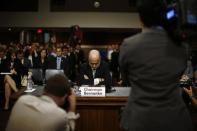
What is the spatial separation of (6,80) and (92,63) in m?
3.03

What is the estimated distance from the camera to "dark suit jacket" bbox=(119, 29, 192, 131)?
183 centimetres

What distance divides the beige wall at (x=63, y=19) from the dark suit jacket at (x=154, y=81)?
1217cm

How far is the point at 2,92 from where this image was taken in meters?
8.09

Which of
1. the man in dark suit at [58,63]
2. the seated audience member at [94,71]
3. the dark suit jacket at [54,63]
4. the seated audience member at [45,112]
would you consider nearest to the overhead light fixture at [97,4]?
the man in dark suit at [58,63]

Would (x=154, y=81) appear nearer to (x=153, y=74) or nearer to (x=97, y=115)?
(x=153, y=74)

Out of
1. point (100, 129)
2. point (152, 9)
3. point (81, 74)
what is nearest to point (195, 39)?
point (152, 9)

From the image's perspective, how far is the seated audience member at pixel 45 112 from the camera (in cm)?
185

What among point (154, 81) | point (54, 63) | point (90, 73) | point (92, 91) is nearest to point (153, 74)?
point (154, 81)

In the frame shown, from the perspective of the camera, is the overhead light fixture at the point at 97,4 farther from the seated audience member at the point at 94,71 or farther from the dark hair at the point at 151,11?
the dark hair at the point at 151,11

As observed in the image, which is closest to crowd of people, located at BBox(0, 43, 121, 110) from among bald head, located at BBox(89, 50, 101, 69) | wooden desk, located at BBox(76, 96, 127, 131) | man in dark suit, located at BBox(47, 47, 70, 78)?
man in dark suit, located at BBox(47, 47, 70, 78)

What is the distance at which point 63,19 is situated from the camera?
14.0m

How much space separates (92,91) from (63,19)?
10175mm

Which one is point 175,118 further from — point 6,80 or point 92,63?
point 6,80

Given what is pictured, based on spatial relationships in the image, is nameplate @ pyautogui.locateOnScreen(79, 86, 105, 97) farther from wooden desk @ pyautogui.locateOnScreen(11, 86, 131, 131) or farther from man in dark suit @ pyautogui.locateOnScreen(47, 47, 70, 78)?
man in dark suit @ pyautogui.locateOnScreen(47, 47, 70, 78)
